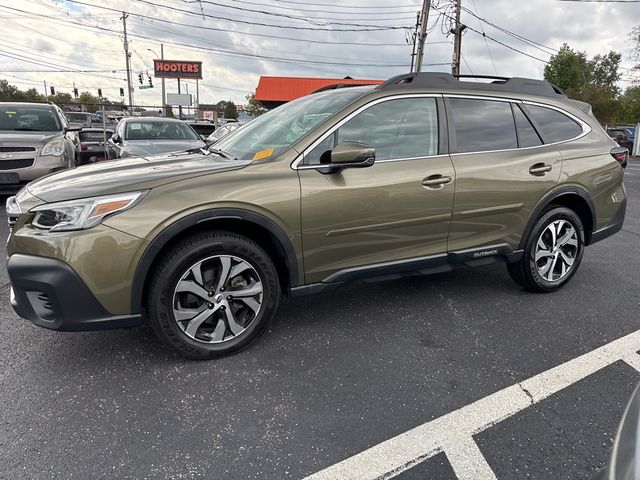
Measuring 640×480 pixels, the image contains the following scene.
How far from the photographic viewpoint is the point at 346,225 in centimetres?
296

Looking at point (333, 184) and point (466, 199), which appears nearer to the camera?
point (333, 184)

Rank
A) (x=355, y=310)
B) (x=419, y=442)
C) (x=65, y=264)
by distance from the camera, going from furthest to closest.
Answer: (x=355, y=310) < (x=65, y=264) < (x=419, y=442)

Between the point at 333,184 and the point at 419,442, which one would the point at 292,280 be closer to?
the point at 333,184

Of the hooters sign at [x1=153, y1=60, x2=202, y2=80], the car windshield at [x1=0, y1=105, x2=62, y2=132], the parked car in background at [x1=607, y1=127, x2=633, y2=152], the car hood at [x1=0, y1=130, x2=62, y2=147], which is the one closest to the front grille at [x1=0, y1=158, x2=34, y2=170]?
the car hood at [x1=0, y1=130, x2=62, y2=147]

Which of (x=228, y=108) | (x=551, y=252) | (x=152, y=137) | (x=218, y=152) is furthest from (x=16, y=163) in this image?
(x=228, y=108)

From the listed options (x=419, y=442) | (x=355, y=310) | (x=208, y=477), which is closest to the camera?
(x=208, y=477)

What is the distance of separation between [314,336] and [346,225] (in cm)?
83

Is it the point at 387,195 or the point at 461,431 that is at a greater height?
the point at 387,195

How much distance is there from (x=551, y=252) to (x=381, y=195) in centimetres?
188

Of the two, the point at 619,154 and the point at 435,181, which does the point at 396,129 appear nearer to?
the point at 435,181

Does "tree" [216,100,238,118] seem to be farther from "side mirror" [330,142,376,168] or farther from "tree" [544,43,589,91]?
"side mirror" [330,142,376,168]

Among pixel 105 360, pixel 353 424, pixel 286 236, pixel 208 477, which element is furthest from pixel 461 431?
pixel 105 360

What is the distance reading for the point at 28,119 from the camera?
826cm

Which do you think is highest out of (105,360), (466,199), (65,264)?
(466,199)
